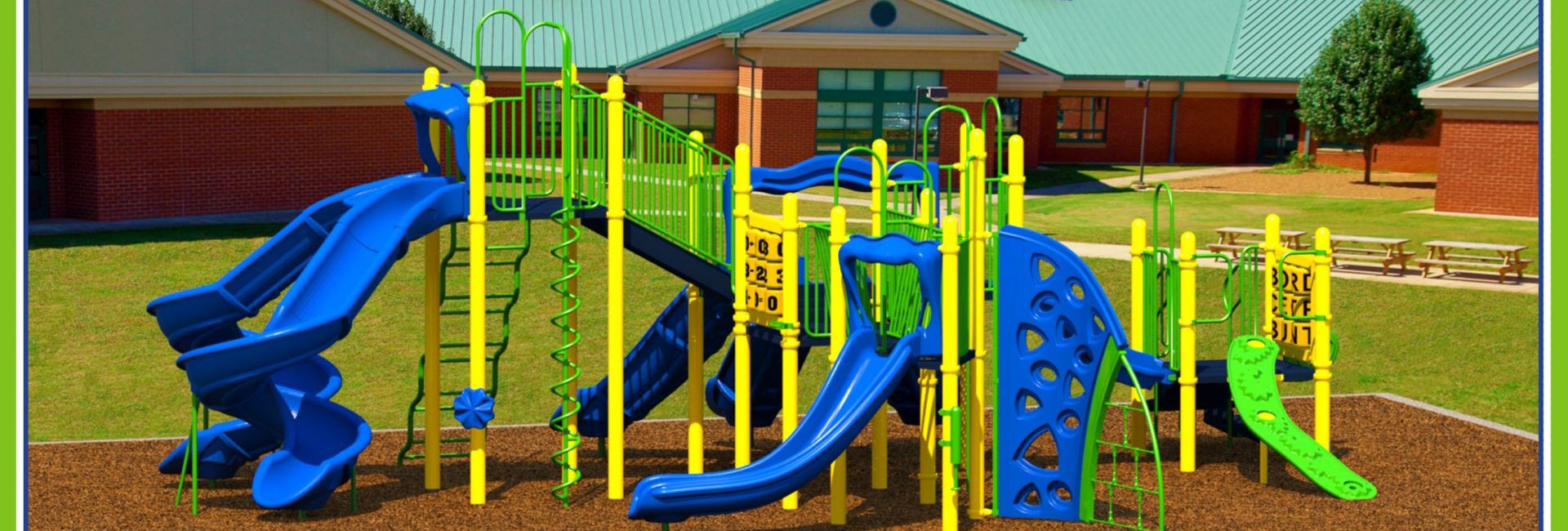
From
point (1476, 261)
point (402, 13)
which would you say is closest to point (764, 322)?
point (1476, 261)

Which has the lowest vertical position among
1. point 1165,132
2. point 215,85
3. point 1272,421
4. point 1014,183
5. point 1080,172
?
point 1272,421

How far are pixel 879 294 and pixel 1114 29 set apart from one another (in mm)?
39927

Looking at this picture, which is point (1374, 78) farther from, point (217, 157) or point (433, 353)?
point (433, 353)

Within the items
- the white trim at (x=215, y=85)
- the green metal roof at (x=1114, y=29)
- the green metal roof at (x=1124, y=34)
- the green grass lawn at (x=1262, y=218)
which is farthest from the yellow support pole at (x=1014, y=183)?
the green metal roof at (x=1124, y=34)

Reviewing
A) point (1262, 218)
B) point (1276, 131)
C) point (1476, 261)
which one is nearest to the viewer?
point (1476, 261)

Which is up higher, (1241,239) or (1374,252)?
(1241,239)

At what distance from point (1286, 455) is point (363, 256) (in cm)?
779

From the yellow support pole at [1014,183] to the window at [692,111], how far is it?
30.4 m

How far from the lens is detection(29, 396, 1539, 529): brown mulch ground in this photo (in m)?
15.2

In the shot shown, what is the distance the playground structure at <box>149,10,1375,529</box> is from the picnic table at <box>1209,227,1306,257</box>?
13.7 meters

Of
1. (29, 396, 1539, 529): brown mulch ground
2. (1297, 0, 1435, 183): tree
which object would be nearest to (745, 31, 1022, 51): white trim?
(1297, 0, 1435, 183): tree

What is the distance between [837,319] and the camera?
14.9 m

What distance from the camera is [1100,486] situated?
661 inches

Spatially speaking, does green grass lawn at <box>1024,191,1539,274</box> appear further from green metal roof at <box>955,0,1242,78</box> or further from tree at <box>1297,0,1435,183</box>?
green metal roof at <box>955,0,1242,78</box>
